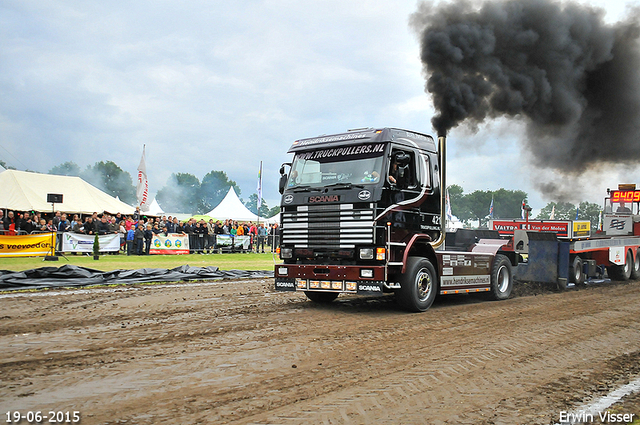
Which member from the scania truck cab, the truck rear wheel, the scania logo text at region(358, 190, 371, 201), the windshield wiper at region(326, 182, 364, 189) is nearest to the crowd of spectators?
the scania truck cab

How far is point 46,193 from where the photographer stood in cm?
3045

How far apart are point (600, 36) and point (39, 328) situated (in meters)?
19.1

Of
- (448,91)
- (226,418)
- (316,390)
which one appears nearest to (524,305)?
(448,91)

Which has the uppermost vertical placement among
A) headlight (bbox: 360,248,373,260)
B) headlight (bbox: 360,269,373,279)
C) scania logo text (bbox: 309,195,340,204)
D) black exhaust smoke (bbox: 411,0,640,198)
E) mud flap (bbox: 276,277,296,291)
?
black exhaust smoke (bbox: 411,0,640,198)

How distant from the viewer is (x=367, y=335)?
24.2 feet

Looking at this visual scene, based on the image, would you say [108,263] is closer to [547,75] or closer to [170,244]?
[170,244]

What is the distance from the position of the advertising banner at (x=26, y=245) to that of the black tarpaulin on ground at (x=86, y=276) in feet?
19.9

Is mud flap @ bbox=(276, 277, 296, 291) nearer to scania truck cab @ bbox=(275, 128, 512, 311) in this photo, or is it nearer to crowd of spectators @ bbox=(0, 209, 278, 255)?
scania truck cab @ bbox=(275, 128, 512, 311)

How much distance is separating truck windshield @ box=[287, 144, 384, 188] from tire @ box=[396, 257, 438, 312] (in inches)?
70.0

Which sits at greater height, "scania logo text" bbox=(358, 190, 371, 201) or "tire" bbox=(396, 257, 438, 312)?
"scania logo text" bbox=(358, 190, 371, 201)

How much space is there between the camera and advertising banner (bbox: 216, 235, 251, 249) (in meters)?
26.8

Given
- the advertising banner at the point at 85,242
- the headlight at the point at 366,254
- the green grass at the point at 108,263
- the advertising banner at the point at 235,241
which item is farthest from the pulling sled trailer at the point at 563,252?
the advertising banner at the point at 85,242

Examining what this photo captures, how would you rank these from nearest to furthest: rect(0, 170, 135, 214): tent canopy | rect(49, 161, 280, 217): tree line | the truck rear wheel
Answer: the truck rear wheel → rect(0, 170, 135, 214): tent canopy → rect(49, 161, 280, 217): tree line

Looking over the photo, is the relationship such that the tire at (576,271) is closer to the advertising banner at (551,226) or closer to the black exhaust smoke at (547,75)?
the advertising banner at (551,226)
